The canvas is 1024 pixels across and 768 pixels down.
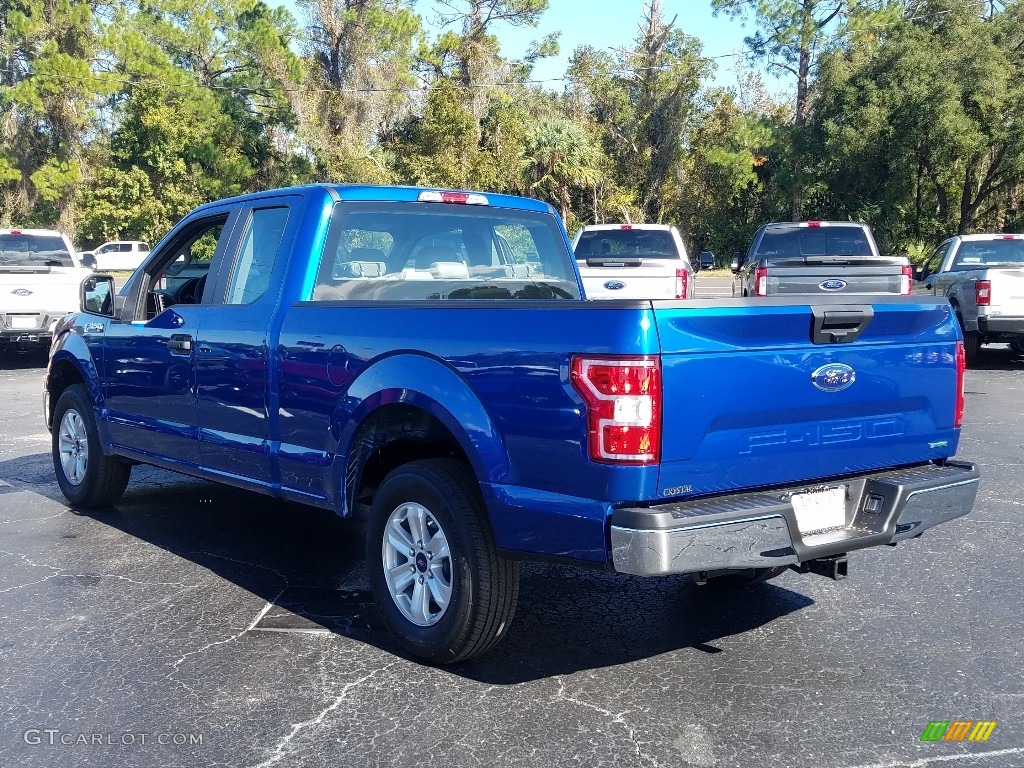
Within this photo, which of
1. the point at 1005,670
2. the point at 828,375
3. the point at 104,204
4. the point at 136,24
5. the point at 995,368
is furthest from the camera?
the point at 136,24

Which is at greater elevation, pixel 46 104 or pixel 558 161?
pixel 46 104

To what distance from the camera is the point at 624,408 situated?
3498 millimetres

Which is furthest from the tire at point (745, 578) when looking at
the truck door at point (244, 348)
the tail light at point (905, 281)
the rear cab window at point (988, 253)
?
the rear cab window at point (988, 253)

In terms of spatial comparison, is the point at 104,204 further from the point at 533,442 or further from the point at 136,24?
the point at 533,442

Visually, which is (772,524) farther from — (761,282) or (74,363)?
(761,282)

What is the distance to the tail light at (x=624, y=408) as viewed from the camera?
3488 millimetres

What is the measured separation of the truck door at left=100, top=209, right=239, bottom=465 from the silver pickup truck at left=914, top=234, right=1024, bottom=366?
33.0ft

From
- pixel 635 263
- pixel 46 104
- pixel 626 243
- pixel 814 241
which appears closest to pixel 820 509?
pixel 635 263

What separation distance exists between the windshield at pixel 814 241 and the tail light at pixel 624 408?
488 inches

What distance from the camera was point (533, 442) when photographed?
3.73 meters

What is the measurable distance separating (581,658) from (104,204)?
4460 cm

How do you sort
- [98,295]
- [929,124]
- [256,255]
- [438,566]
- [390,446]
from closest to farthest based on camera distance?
[438,566] < [390,446] < [256,255] < [98,295] < [929,124]

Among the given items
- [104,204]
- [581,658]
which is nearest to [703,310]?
[581,658]

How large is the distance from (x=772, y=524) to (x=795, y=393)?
1.63 ft
